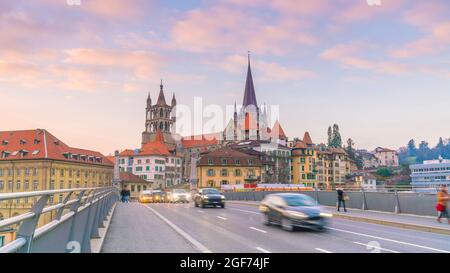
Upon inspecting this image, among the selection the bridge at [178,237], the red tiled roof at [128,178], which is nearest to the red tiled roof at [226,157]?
the red tiled roof at [128,178]

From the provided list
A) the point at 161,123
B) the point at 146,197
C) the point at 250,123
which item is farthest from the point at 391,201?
the point at 161,123

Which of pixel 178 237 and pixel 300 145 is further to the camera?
pixel 300 145

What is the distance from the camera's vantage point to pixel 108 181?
133 metres

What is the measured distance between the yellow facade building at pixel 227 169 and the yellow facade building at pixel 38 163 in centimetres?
3356

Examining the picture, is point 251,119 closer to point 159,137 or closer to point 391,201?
point 159,137

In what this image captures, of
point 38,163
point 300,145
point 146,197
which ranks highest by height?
point 300,145

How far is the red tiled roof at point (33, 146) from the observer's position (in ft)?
353

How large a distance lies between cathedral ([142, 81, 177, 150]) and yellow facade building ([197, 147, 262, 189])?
234 ft

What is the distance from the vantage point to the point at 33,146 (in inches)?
4311

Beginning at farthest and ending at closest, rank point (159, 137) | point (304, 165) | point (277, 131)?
point (159, 137) < point (277, 131) < point (304, 165)

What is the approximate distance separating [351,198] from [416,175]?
145085mm

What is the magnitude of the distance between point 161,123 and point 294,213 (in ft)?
Result: 580
